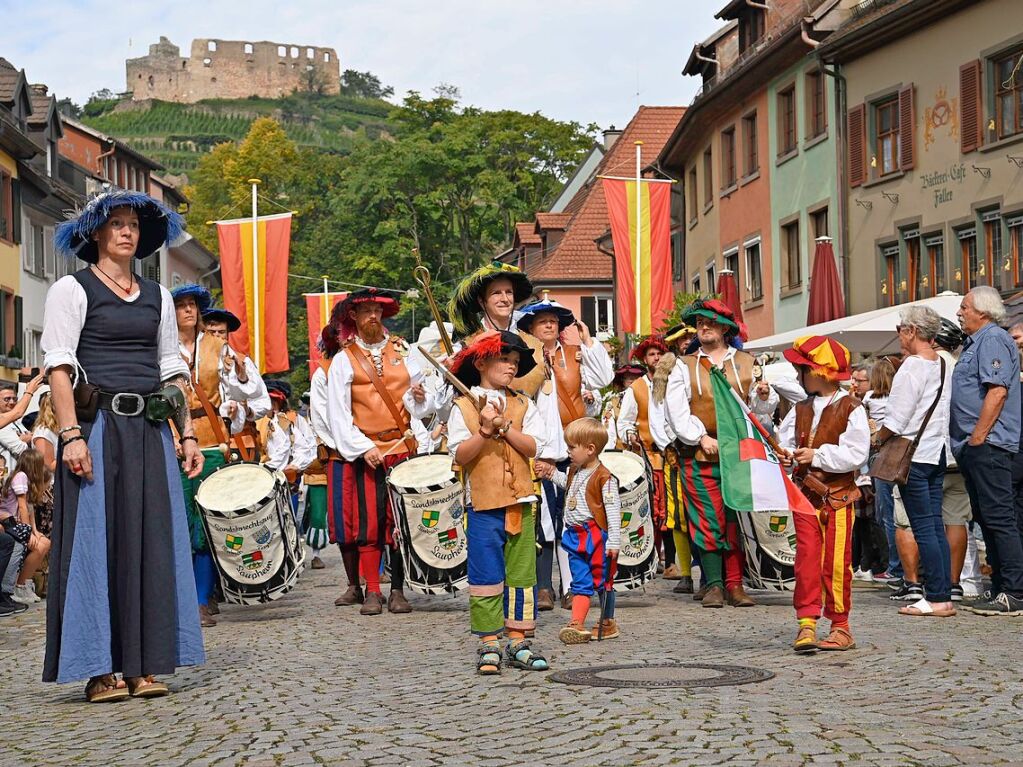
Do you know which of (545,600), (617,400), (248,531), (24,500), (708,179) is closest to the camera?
(248,531)

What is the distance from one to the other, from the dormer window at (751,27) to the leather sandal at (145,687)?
32.1 meters

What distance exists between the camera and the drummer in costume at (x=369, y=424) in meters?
12.4

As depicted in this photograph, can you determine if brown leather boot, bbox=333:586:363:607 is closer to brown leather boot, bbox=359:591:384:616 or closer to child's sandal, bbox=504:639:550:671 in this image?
brown leather boot, bbox=359:591:384:616

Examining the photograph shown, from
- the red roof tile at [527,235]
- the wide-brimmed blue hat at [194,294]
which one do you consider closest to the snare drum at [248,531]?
the wide-brimmed blue hat at [194,294]

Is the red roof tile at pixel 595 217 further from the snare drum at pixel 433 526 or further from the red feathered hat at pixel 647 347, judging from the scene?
the snare drum at pixel 433 526

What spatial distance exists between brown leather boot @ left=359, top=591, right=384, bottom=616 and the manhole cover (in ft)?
12.5

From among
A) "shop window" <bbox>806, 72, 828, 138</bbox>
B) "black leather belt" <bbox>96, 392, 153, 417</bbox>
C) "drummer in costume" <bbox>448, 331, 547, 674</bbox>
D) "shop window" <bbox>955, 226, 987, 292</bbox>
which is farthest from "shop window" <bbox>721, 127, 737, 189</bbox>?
"black leather belt" <bbox>96, 392, 153, 417</bbox>

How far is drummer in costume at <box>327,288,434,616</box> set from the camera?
12.4 metres

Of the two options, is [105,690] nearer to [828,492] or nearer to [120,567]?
[120,567]

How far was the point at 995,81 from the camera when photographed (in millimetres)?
27953

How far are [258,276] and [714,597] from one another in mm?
16522

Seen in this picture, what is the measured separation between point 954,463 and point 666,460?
6.80 feet

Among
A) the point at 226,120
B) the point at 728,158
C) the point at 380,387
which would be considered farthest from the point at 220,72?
the point at 380,387

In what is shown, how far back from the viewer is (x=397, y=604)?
40.4ft
